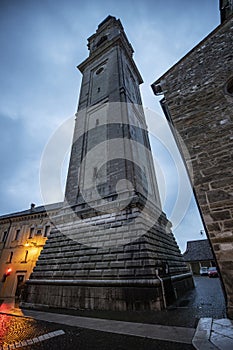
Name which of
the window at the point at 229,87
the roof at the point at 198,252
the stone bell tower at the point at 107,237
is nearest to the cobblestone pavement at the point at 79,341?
the stone bell tower at the point at 107,237

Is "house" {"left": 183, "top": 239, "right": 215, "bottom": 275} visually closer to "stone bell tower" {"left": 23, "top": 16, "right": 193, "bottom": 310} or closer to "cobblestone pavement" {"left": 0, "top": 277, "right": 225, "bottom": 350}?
"stone bell tower" {"left": 23, "top": 16, "right": 193, "bottom": 310}

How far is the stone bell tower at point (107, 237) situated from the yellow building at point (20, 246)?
9933mm

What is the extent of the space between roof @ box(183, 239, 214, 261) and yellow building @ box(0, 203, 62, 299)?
24.6m

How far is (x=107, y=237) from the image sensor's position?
291 inches

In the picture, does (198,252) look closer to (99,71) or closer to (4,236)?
(4,236)

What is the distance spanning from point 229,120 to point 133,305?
6.28 metres

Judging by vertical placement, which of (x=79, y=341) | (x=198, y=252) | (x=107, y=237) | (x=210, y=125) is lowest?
(x=79, y=341)

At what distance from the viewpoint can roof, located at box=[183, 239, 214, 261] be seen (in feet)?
93.2

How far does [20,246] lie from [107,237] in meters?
16.0

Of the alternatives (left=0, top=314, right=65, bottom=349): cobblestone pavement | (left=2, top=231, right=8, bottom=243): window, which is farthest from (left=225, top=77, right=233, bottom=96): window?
(left=2, top=231, right=8, bottom=243): window

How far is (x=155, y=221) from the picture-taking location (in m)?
8.96

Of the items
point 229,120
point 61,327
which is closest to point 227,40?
point 229,120

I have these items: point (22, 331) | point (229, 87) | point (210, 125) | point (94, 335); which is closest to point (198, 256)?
point (210, 125)

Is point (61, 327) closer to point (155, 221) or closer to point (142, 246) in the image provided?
point (142, 246)
